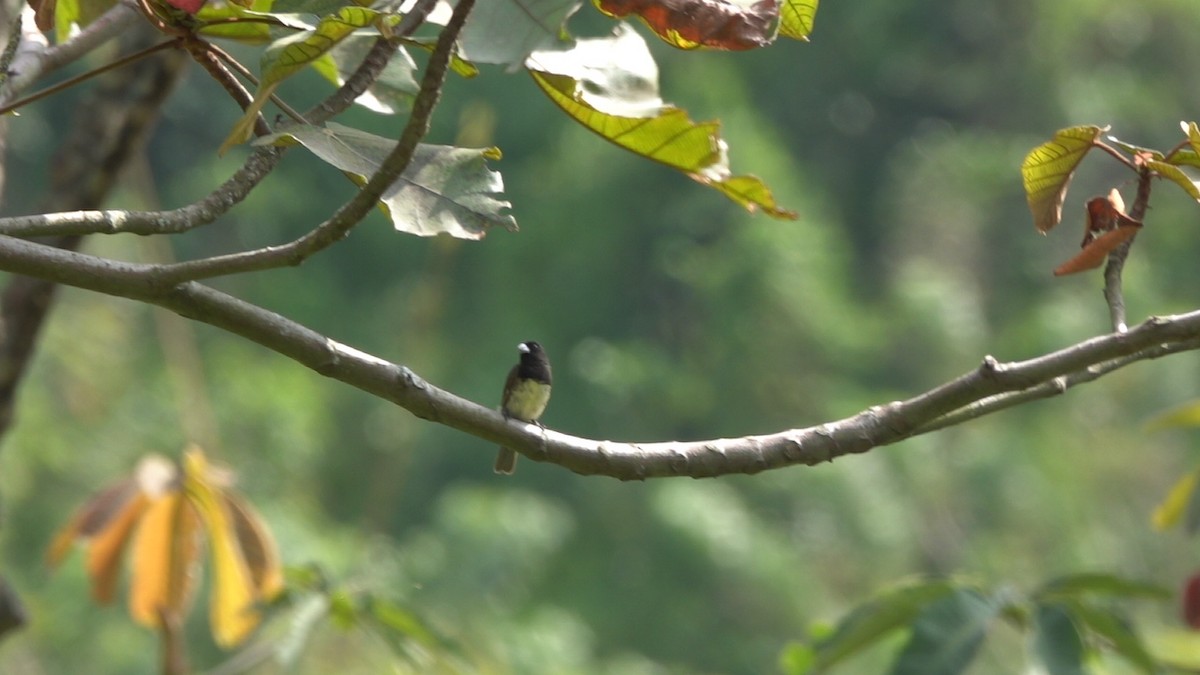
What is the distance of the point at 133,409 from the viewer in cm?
1390

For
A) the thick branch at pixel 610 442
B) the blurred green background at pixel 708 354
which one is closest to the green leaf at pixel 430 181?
the thick branch at pixel 610 442

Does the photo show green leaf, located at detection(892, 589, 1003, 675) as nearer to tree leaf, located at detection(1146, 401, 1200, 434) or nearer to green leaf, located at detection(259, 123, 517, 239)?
tree leaf, located at detection(1146, 401, 1200, 434)

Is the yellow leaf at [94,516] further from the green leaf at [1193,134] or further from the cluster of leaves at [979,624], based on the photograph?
the green leaf at [1193,134]

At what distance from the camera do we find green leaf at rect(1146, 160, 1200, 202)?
5.02ft

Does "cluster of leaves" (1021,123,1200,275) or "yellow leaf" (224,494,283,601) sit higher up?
"cluster of leaves" (1021,123,1200,275)

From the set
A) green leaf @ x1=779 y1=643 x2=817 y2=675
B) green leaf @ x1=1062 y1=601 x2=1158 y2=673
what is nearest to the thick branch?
green leaf @ x1=1062 y1=601 x2=1158 y2=673

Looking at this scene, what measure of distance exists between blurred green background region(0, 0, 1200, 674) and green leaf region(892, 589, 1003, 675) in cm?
533

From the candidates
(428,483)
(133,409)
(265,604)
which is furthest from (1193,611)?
(428,483)

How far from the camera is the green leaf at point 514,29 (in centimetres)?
128

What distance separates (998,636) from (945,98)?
17.1 metres

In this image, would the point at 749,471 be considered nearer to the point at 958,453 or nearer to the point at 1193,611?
the point at 1193,611

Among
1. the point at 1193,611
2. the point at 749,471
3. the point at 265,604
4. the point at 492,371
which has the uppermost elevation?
the point at 492,371

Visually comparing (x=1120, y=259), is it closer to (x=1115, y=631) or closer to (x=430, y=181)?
(x=430, y=181)

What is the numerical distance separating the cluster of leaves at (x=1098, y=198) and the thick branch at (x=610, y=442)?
0.11 m
